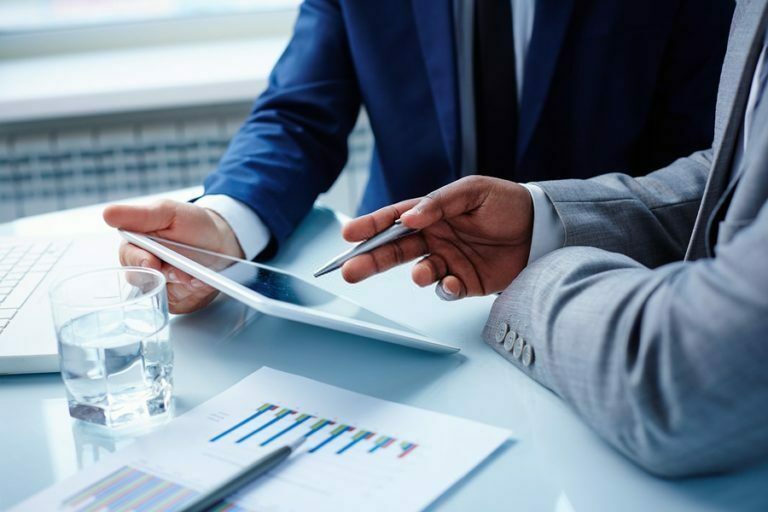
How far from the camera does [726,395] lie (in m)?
0.51

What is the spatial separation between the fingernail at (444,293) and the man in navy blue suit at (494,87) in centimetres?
41

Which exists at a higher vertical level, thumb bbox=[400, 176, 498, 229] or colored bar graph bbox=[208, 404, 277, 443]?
thumb bbox=[400, 176, 498, 229]

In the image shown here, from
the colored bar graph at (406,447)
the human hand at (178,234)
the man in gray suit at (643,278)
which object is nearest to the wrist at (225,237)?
the human hand at (178,234)

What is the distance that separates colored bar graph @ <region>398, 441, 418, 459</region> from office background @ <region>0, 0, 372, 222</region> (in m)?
1.45

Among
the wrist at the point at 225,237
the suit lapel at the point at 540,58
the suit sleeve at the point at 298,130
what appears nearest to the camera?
the wrist at the point at 225,237

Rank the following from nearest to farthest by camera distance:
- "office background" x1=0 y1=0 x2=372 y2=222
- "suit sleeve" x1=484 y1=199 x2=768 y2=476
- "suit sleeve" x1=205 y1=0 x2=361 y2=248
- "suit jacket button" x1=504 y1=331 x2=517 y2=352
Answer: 1. "suit sleeve" x1=484 y1=199 x2=768 y2=476
2. "suit jacket button" x1=504 y1=331 x2=517 y2=352
3. "suit sleeve" x1=205 y1=0 x2=361 y2=248
4. "office background" x1=0 y1=0 x2=372 y2=222

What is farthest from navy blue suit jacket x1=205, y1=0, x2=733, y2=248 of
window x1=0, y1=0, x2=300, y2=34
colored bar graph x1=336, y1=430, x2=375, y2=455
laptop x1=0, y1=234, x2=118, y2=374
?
window x1=0, y1=0, x2=300, y2=34

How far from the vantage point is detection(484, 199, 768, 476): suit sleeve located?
0.50m

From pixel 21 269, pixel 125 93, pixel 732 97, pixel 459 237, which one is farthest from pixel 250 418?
pixel 125 93

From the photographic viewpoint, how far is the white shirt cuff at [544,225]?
86 cm

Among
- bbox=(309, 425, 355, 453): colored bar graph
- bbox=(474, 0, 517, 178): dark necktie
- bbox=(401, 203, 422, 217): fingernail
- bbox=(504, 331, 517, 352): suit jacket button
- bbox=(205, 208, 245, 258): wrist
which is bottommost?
bbox=(309, 425, 355, 453): colored bar graph

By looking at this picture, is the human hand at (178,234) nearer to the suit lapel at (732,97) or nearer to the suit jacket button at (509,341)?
the suit jacket button at (509,341)

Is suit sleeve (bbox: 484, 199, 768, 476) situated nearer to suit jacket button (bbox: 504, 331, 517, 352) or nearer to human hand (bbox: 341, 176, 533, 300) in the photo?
suit jacket button (bbox: 504, 331, 517, 352)

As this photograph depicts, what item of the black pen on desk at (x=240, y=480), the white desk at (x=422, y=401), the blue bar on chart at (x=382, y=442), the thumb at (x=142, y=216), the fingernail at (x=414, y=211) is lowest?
the white desk at (x=422, y=401)
